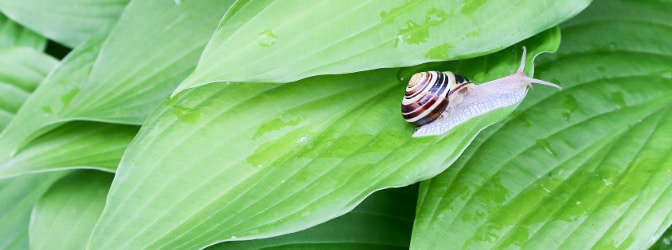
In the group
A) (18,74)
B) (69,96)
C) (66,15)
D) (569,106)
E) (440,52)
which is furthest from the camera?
(66,15)

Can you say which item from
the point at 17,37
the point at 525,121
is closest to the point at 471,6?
the point at 525,121

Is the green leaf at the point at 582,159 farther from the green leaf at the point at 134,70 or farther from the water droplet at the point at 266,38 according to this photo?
the green leaf at the point at 134,70

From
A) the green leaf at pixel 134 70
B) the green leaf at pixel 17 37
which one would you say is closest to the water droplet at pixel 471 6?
the green leaf at pixel 134 70

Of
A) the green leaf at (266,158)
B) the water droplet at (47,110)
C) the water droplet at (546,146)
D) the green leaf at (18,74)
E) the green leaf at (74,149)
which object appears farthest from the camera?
the green leaf at (18,74)

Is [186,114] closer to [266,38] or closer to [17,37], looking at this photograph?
[266,38]

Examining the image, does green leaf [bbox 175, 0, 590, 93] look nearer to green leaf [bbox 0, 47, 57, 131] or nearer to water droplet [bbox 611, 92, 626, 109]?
water droplet [bbox 611, 92, 626, 109]

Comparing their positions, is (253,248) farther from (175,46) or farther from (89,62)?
(89,62)
